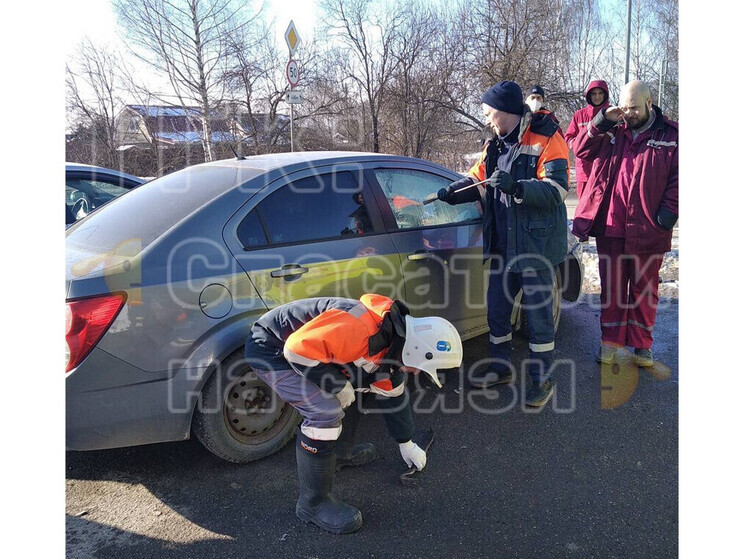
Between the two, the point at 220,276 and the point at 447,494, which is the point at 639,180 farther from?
the point at 220,276

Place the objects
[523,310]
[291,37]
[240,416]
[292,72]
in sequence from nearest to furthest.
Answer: [240,416], [523,310], [292,72], [291,37]

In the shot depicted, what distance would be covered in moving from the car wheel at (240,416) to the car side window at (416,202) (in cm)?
133

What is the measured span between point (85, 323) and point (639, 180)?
3511mm

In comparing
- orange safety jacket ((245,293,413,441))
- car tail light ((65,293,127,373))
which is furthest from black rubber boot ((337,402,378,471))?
car tail light ((65,293,127,373))

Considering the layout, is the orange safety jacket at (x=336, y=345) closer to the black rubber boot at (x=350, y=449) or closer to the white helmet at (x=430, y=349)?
the white helmet at (x=430, y=349)

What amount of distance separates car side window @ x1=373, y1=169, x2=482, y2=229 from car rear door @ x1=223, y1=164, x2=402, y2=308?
0.18 meters

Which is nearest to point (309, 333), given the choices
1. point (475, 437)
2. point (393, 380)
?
point (393, 380)

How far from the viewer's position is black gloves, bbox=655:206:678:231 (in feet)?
12.4

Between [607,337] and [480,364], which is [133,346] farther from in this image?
[607,337]

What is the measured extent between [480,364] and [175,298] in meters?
2.42

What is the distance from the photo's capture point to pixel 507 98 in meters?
3.46

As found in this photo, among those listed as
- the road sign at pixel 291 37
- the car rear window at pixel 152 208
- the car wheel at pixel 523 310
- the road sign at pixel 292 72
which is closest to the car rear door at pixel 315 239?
the car rear window at pixel 152 208

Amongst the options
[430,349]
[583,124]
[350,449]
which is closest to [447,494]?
[350,449]

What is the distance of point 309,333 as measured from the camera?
2.23m
